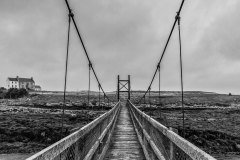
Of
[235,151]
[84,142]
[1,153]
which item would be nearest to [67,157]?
[84,142]

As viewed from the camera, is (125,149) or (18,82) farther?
(18,82)

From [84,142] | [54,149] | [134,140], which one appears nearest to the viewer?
[54,149]

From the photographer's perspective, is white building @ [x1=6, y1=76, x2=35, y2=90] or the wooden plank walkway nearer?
the wooden plank walkway

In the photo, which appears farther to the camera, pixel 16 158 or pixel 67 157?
pixel 16 158

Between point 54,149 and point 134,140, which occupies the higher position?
point 54,149

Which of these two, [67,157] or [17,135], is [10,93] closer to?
[17,135]

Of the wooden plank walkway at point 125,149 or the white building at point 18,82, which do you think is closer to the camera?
A: the wooden plank walkway at point 125,149

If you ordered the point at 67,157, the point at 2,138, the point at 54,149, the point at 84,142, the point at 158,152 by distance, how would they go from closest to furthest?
the point at 54,149 → the point at 67,157 → the point at 84,142 → the point at 158,152 → the point at 2,138

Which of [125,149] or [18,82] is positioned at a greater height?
[18,82]

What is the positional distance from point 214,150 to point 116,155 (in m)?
9.11

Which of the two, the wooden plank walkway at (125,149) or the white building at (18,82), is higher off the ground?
the white building at (18,82)

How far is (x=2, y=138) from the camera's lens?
542 inches

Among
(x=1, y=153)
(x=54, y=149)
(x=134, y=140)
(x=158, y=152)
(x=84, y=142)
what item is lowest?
(x=1, y=153)

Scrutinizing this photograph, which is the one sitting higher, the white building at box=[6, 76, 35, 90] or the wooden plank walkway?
the white building at box=[6, 76, 35, 90]
